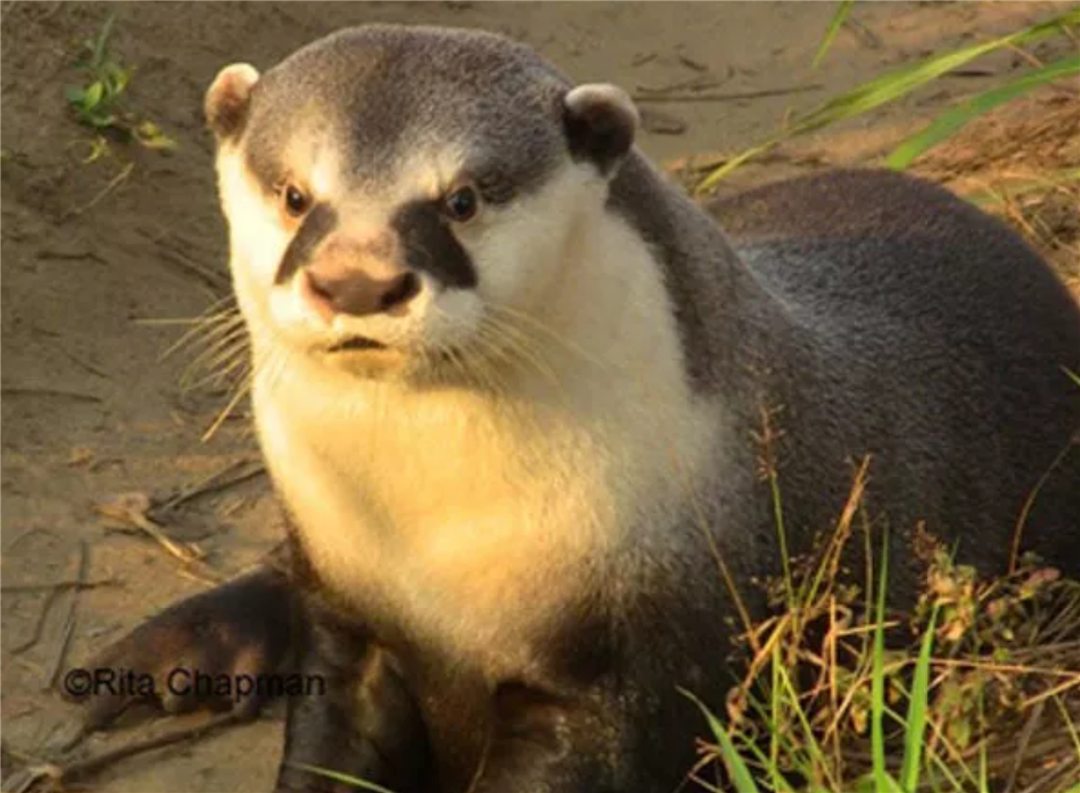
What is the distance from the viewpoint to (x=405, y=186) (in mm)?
3873

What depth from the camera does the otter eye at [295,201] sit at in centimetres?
392

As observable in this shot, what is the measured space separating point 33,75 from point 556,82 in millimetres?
2963

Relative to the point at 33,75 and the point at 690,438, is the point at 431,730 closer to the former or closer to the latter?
the point at 690,438

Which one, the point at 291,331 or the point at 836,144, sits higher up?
the point at 291,331

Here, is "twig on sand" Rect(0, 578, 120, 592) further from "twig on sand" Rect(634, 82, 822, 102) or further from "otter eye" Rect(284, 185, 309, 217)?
"twig on sand" Rect(634, 82, 822, 102)

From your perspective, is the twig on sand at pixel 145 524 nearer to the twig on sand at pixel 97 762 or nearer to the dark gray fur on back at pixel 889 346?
the twig on sand at pixel 97 762

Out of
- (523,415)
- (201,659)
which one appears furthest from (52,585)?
(523,415)

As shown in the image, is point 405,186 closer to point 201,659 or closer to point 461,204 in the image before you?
point 461,204

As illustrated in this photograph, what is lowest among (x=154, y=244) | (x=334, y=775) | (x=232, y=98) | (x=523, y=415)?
(x=154, y=244)

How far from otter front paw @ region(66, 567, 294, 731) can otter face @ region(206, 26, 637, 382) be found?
1.19 m

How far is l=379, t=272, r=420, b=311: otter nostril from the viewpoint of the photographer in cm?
371

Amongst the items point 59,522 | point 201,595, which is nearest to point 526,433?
point 201,595

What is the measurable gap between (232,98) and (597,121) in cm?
59

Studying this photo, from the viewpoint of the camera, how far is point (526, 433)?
4.20 metres
